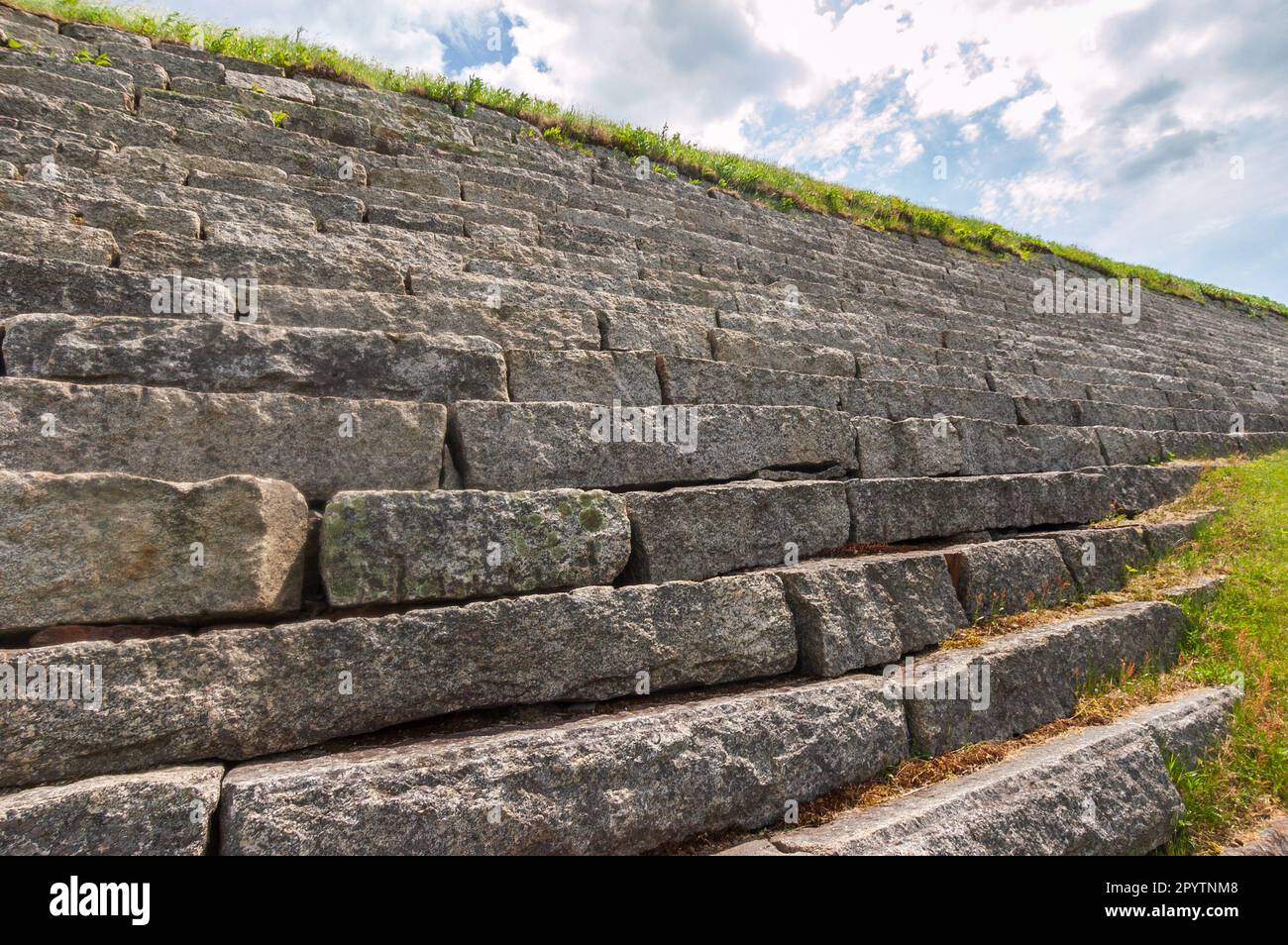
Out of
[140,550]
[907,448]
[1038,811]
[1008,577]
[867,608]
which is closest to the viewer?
[140,550]

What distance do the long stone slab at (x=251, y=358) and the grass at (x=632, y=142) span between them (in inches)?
188

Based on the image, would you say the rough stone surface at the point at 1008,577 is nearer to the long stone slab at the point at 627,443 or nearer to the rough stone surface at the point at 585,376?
the long stone slab at the point at 627,443

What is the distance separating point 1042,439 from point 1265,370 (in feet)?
32.7

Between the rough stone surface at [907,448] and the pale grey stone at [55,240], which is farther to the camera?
the rough stone surface at [907,448]

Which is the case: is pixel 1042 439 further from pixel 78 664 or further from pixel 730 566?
pixel 78 664

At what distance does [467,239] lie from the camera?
4.68 metres

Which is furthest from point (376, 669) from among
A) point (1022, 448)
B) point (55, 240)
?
point (1022, 448)

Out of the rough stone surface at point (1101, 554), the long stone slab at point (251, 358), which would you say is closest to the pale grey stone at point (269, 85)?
the long stone slab at point (251, 358)

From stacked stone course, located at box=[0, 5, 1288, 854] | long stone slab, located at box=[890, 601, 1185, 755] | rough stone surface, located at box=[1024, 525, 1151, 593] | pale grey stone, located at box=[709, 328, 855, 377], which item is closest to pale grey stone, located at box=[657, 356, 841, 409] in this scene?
stacked stone course, located at box=[0, 5, 1288, 854]

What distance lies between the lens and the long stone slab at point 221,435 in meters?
2.27

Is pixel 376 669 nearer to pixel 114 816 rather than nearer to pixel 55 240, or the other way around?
pixel 114 816

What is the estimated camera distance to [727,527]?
3.09m

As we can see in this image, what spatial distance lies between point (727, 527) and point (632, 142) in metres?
6.97
